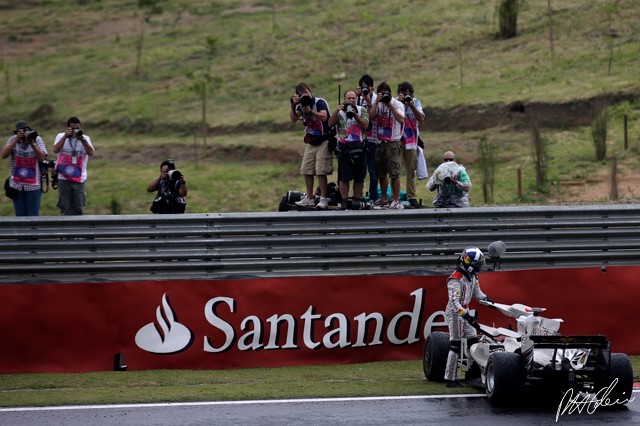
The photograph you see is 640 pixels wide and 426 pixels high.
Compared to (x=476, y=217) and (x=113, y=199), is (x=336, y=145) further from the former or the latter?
(x=113, y=199)

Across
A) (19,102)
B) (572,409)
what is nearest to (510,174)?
(572,409)

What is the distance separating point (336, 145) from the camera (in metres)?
16.7

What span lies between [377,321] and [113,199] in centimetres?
1605

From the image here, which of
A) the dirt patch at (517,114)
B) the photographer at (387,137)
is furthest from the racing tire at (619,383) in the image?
the dirt patch at (517,114)

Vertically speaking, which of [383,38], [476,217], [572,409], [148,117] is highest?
[383,38]

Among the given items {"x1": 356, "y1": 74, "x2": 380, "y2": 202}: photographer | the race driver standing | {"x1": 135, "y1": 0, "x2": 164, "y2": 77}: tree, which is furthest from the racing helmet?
{"x1": 135, "y1": 0, "x2": 164, "y2": 77}: tree

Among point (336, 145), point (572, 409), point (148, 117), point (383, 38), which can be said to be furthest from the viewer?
point (383, 38)

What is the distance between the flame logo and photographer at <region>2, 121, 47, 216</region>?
2.95 metres

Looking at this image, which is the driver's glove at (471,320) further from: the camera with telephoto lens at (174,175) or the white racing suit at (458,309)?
the camera with telephoto lens at (174,175)

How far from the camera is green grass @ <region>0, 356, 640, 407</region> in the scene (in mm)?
13148

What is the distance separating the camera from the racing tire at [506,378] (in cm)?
1240

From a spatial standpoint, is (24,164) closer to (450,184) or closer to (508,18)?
(450,184)

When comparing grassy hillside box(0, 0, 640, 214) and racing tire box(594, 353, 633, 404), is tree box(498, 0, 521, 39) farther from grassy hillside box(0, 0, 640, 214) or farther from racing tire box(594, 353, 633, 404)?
racing tire box(594, 353, 633, 404)

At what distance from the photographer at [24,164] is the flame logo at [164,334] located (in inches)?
116
